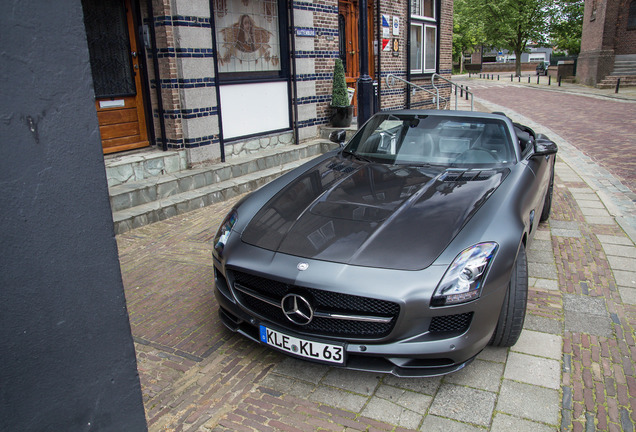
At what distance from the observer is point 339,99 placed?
10.2 m

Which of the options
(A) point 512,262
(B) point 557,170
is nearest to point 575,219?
(B) point 557,170

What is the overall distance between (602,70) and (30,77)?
3456cm

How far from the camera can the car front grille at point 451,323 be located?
2.71m

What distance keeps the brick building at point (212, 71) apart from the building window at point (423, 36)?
10.0 ft

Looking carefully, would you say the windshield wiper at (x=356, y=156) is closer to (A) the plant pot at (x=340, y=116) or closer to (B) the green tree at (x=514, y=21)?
(A) the plant pot at (x=340, y=116)

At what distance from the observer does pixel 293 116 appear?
31.8 ft

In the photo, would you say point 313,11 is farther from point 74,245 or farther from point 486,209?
point 74,245

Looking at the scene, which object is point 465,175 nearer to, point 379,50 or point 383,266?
point 383,266

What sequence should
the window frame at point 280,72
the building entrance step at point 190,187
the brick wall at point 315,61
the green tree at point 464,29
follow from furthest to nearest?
the green tree at point 464,29 → the brick wall at point 315,61 → the window frame at point 280,72 → the building entrance step at point 190,187

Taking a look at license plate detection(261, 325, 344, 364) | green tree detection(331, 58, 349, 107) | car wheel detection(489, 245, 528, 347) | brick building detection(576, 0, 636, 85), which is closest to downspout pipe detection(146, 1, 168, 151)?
green tree detection(331, 58, 349, 107)

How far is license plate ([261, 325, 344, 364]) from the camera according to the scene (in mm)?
2764

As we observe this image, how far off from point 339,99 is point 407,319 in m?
8.14

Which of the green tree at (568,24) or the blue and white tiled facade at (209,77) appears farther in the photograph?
the green tree at (568,24)

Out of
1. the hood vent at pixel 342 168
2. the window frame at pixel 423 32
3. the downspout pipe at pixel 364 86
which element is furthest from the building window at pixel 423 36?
the hood vent at pixel 342 168
